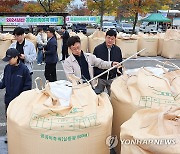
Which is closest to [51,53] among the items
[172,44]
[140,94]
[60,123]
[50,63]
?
[50,63]

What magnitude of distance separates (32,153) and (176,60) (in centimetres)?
965

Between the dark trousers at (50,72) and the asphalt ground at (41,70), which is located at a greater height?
the dark trousers at (50,72)

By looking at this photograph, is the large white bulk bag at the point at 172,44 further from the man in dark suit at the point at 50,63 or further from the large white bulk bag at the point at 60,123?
the large white bulk bag at the point at 60,123

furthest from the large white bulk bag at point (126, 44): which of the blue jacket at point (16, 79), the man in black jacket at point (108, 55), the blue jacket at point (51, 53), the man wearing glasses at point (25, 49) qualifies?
the blue jacket at point (16, 79)

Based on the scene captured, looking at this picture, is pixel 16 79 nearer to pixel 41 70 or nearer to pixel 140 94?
pixel 140 94

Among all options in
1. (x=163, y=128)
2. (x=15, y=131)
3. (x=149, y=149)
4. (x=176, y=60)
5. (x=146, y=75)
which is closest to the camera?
(x=149, y=149)

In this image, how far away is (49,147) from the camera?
2.41 metres

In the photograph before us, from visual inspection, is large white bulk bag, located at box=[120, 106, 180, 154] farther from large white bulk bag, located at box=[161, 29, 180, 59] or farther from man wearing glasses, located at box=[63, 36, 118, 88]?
large white bulk bag, located at box=[161, 29, 180, 59]

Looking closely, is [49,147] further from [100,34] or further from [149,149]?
[100,34]

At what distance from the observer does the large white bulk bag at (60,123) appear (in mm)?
2393

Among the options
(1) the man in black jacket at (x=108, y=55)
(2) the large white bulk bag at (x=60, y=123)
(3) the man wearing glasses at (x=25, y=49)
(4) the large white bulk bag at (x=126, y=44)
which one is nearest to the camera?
(2) the large white bulk bag at (x=60, y=123)

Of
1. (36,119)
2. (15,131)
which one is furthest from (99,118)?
(15,131)

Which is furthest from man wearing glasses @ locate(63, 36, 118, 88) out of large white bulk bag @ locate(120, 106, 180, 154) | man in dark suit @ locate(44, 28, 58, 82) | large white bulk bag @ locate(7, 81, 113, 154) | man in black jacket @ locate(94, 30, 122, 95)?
man in dark suit @ locate(44, 28, 58, 82)

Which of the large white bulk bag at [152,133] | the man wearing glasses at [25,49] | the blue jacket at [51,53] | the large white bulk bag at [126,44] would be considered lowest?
the large white bulk bag at [126,44]
